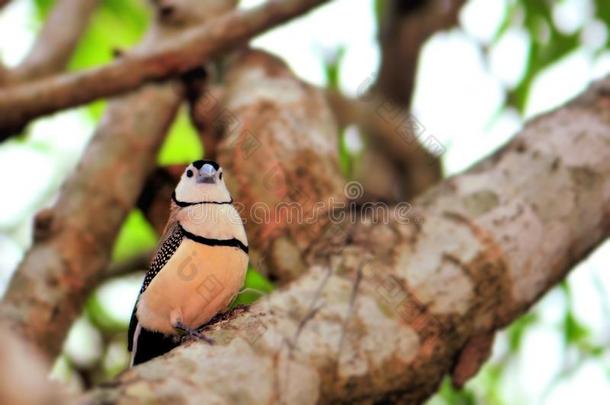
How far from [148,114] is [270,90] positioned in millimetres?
757

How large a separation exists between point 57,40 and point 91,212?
1.54 meters

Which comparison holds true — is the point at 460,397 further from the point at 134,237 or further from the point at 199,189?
the point at 199,189

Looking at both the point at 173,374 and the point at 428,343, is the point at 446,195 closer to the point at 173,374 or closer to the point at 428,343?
the point at 428,343

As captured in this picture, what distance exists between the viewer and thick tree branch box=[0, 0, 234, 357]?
406 cm

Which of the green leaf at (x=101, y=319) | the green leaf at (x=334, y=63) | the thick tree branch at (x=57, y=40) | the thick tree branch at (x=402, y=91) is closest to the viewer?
the thick tree branch at (x=57, y=40)

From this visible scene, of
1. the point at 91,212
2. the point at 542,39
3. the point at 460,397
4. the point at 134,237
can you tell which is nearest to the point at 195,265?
the point at 91,212

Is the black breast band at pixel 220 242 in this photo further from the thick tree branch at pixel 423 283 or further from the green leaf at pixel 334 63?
the green leaf at pixel 334 63

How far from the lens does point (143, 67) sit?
4434mm

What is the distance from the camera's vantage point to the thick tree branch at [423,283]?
113 inches

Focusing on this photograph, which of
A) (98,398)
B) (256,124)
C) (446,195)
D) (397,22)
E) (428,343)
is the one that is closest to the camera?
(98,398)

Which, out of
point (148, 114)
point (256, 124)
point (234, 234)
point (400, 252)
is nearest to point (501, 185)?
point (400, 252)

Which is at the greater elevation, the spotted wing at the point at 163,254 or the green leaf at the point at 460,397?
the spotted wing at the point at 163,254

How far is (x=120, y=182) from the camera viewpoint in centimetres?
462

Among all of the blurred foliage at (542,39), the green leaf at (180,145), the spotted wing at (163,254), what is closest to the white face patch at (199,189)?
the spotted wing at (163,254)
